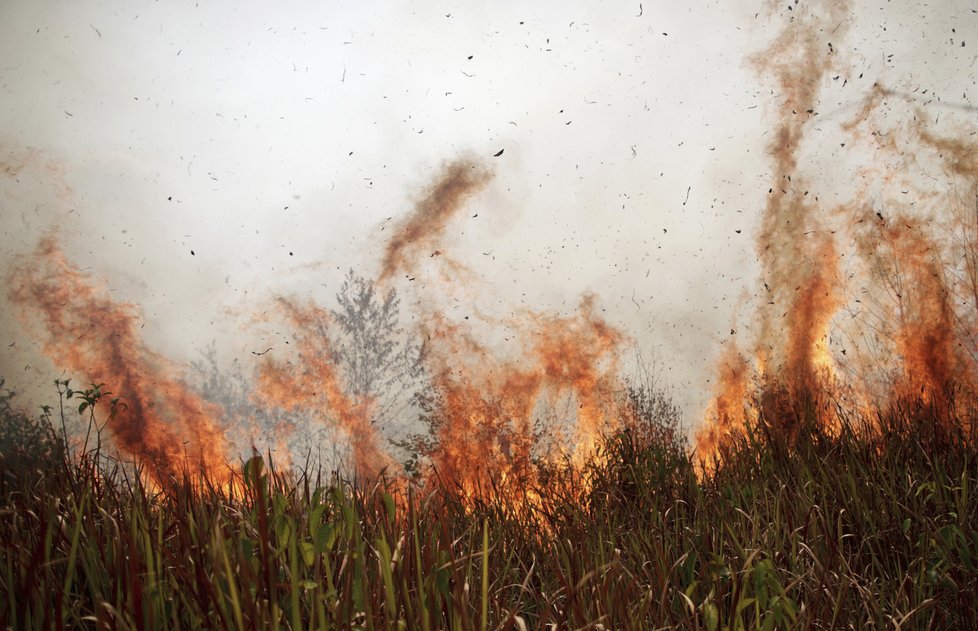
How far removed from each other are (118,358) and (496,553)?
2.88m

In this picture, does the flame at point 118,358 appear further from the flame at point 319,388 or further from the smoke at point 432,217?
the smoke at point 432,217

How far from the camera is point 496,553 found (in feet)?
6.66

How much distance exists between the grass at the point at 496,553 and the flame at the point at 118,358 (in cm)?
196

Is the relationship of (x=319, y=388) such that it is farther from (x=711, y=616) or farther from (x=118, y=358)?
(x=711, y=616)

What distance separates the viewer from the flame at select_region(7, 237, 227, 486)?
12.2 feet

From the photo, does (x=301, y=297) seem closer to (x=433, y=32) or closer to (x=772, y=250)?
(x=433, y=32)

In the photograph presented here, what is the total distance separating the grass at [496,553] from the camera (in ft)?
3.28

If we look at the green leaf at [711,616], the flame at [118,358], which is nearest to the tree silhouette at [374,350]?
the flame at [118,358]

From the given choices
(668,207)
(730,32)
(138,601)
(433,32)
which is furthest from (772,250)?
(138,601)

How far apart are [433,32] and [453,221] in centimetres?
116

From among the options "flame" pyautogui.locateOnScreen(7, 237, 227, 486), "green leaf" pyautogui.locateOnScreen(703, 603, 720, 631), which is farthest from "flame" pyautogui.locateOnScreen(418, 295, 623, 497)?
"green leaf" pyautogui.locateOnScreen(703, 603, 720, 631)

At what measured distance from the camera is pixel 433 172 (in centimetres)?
395

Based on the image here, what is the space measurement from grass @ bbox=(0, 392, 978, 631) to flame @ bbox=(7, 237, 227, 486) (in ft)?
6.43

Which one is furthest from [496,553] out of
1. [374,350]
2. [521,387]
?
[374,350]
